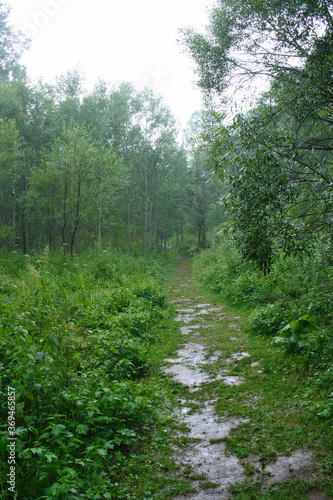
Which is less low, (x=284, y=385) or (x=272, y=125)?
(x=272, y=125)

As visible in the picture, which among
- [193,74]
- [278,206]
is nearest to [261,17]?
[193,74]

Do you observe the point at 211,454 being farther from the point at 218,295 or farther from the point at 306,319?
the point at 218,295

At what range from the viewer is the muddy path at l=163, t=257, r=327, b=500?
2762mm

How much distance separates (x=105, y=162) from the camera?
18.3 metres

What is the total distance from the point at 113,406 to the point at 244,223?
9.20ft

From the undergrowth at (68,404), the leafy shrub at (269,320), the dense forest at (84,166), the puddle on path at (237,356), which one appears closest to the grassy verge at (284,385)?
the leafy shrub at (269,320)

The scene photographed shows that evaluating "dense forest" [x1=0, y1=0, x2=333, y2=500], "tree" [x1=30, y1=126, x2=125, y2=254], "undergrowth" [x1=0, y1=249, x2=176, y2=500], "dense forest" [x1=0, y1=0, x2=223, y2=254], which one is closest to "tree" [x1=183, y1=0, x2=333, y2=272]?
"dense forest" [x1=0, y1=0, x2=333, y2=500]

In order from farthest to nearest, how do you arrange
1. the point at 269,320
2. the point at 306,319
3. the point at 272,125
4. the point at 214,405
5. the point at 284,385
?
1. the point at 272,125
2. the point at 269,320
3. the point at 306,319
4. the point at 284,385
5. the point at 214,405

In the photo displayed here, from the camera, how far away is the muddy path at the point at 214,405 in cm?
276

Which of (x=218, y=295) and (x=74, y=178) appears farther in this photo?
(x=74, y=178)

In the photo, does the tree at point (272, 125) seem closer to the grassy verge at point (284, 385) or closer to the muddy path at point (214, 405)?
the grassy verge at point (284, 385)

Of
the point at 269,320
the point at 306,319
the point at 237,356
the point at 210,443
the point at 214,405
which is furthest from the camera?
the point at 269,320

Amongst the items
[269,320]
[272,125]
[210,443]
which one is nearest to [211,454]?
[210,443]

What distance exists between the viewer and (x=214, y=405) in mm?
4082
